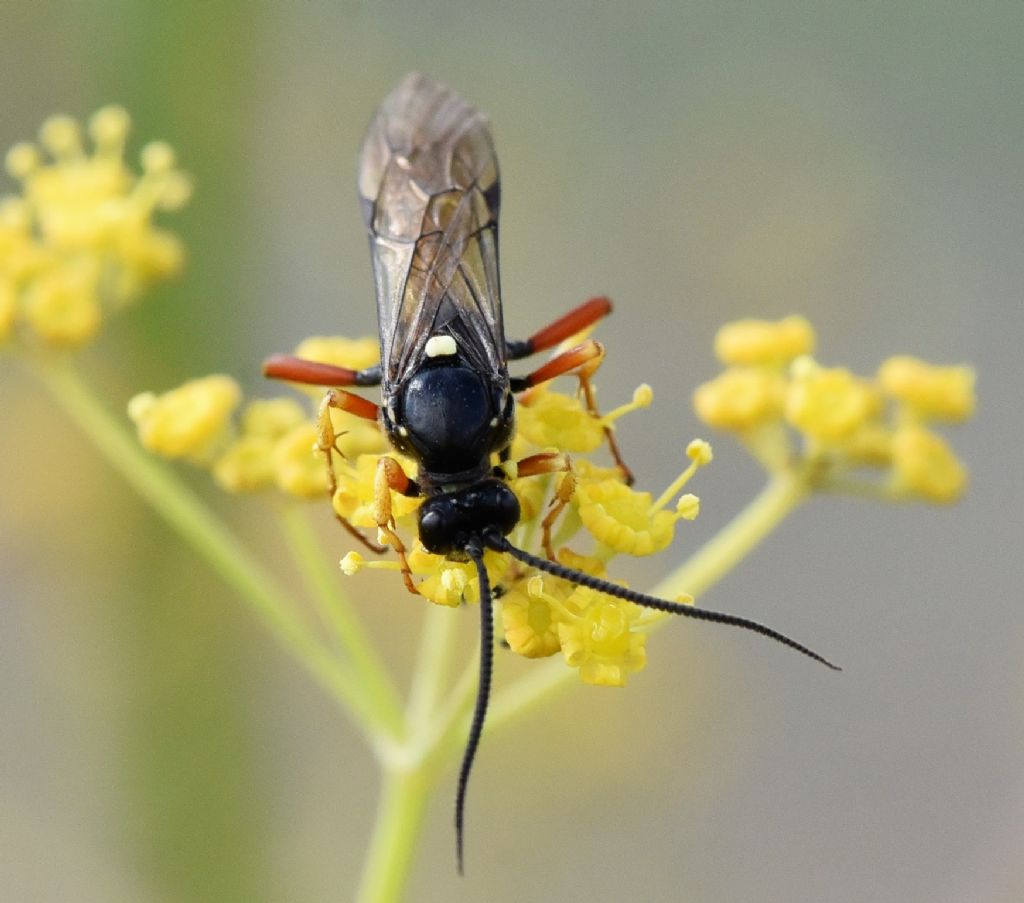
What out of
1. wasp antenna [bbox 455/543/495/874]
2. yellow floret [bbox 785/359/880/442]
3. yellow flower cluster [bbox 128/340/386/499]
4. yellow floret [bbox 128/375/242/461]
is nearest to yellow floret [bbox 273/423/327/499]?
yellow flower cluster [bbox 128/340/386/499]

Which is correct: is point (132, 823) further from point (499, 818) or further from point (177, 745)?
point (499, 818)

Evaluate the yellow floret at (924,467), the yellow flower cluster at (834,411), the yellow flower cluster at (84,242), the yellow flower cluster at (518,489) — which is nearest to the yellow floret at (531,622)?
the yellow flower cluster at (518,489)

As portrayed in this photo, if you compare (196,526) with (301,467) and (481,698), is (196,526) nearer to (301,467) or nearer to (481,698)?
(301,467)

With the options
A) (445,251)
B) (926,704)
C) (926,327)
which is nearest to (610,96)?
(926,327)

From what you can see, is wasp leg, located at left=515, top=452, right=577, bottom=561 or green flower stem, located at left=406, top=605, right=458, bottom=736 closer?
wasp leg, located at left=515, top=452, right=577, bottom=561

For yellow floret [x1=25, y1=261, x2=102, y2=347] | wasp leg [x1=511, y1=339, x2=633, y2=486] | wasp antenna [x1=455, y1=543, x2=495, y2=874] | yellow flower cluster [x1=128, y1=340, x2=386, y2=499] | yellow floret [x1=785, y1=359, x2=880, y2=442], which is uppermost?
yellow floret [x1=25, y1=261, x2=102, y2=347]

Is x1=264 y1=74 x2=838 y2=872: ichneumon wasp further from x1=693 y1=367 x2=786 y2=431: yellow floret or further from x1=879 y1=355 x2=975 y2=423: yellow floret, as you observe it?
x1=879 y1=355 x2=975 y2=423: yellow floret
